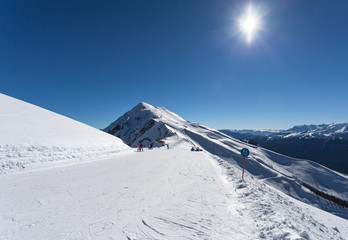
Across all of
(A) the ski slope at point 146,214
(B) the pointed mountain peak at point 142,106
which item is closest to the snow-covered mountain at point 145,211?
(A) the ski slope at point 146,214

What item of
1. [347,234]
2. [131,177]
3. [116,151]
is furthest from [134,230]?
[116,151]

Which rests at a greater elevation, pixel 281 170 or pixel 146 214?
pixel 146 214

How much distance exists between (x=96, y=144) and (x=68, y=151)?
4.68 m

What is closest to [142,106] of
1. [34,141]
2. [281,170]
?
[281,170]

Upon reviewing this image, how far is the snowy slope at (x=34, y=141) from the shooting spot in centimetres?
1095

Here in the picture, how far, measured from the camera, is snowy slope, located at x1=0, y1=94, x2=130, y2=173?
10945 millimetres

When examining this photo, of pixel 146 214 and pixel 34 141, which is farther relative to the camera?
pixel 34 141

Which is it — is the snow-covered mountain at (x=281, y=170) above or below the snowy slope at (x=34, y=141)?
below

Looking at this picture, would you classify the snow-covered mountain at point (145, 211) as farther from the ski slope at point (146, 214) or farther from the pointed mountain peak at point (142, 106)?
the pointed mountain peak at point (142, 106)

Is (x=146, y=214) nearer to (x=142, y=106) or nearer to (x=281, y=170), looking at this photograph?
(x=281, y=170)

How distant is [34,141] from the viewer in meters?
13.0

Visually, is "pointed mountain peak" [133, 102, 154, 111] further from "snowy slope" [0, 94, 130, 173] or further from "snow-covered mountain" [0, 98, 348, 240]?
"snow-covered mountain" [0, 98, 348, 240]

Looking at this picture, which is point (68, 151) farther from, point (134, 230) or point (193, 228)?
point (193, 228)

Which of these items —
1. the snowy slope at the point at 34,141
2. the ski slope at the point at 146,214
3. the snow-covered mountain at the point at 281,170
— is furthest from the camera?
the snow-covered mountain at the point at 281,170
